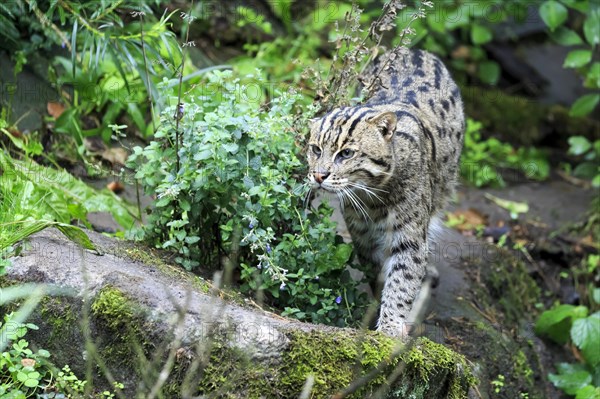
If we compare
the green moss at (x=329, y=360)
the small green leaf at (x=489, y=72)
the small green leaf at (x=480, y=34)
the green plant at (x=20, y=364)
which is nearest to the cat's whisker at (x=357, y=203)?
the green moss at (x=329, y=360)

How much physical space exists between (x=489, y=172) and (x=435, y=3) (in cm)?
209

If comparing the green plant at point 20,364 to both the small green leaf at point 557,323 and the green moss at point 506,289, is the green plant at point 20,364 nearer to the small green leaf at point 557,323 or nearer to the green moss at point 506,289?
the green moss at point 506,289

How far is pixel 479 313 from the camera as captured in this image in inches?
291

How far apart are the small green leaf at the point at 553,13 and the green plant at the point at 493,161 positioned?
1.47m

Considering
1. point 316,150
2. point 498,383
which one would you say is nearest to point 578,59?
point 498,383

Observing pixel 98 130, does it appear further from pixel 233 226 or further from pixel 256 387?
pixel 256 387

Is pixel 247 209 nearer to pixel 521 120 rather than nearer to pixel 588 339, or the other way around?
pixel 588 339

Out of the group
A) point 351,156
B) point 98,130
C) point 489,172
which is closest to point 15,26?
point 98,130

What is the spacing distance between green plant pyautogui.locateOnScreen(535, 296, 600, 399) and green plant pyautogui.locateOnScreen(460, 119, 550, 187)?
2864 millimetres

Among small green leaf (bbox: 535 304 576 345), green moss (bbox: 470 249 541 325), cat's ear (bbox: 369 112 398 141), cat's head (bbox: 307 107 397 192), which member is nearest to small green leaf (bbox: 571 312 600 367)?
small green leaf (bbox: 535 304 576 345)

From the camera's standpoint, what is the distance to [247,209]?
18.7 feet

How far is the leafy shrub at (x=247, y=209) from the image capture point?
5.64m

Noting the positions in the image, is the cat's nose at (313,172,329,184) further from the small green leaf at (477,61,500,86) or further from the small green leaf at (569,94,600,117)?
the small green leaf at (477,61,500,86)

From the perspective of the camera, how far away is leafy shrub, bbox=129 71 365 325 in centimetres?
564
